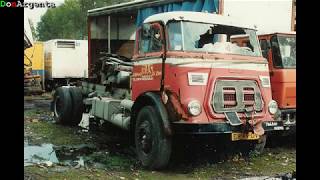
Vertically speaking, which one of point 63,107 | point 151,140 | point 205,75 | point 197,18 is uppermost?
point 197,18

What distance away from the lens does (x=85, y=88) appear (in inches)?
431

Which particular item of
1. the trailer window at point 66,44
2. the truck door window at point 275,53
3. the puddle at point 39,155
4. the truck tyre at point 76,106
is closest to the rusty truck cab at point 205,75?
the truck door window at point 275,53

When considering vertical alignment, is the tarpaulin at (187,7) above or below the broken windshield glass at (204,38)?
above

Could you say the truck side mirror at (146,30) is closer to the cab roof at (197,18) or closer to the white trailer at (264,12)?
the cab roof at (197,18)

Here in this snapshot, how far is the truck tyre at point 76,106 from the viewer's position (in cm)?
1032

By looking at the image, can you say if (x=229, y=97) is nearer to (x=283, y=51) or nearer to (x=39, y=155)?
(x=283, y=51)

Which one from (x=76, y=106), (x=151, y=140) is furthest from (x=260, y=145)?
(x=76, y=106)

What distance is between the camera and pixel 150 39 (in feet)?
22.6

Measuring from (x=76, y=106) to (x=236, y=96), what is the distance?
16.4 feet

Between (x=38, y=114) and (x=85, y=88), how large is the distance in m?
2.28

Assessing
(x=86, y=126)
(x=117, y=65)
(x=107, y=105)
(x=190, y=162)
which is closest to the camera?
(x=190, y=162)

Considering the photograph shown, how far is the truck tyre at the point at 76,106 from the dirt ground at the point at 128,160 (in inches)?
36.4
